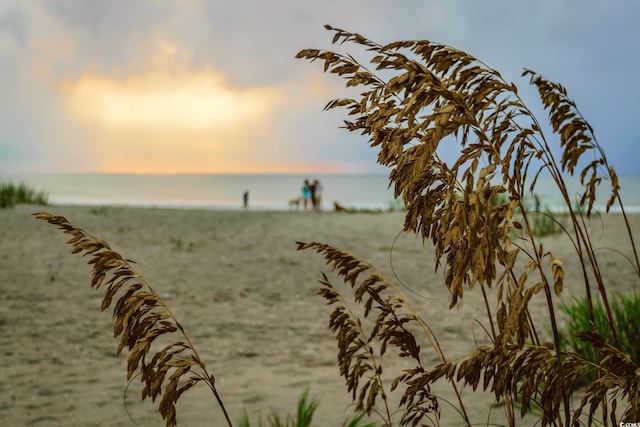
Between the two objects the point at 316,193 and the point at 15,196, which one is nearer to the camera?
the point at 15,196

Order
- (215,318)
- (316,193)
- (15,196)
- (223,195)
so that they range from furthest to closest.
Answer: (223,195), (316,193), (15,196), (215,318)

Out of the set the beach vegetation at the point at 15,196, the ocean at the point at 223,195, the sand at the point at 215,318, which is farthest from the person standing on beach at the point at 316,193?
the sand at the point at 215,318

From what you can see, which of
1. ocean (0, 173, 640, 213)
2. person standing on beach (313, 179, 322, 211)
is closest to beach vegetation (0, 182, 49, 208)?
ocean (0, 173, 640, 213)

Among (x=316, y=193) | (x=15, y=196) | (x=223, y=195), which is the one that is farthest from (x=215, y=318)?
(x=223, y=195)

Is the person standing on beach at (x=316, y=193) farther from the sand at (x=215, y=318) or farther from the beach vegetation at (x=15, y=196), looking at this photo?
the sand at (x=215, y=318)

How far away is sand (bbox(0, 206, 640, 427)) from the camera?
5457mm

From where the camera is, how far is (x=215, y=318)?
8.94 meters

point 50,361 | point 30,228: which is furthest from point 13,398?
point 30,228

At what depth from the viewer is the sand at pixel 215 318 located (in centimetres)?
546

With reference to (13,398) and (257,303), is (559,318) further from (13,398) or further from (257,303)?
(13,398)

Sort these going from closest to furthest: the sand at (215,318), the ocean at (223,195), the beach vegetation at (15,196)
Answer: the sand at (215,318) < the beach vegetation at (15,196) < the ocean at (223,195)

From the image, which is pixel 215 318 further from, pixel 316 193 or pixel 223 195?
pixel 223 195

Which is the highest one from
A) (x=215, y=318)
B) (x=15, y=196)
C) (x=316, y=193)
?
(x=316, y=193)

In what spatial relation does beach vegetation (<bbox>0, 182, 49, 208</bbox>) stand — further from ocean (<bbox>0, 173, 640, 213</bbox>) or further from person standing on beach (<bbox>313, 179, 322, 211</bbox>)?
person standing on beach (<bbox>313, 179, 322, 211</bbox>)
